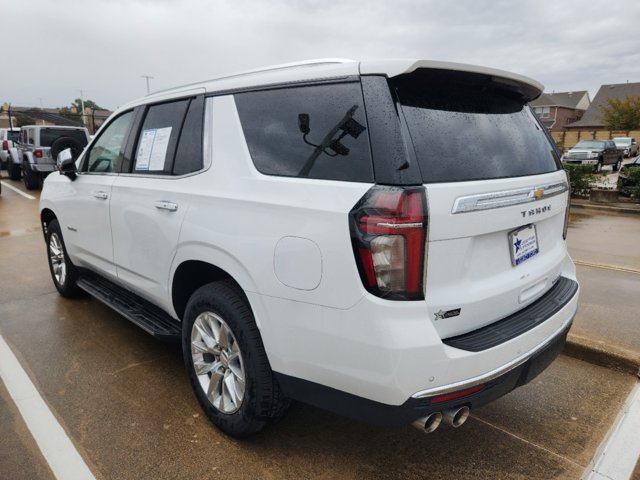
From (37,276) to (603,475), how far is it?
579cm

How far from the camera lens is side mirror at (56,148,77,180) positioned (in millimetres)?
4086

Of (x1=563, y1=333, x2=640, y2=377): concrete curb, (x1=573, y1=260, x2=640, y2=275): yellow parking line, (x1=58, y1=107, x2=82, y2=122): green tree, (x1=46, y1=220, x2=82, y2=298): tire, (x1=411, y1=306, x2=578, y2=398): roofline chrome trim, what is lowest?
(x1=573, y1=260, x2=640, y2=275): yellow parking line

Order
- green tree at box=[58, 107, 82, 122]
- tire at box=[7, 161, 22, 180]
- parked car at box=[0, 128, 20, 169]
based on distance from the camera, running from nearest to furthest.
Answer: tire at box=[7, 161, 22, 180], parked car at box=[0, 128, 20, 169], green tree at box=[58, 107, 82, 122]

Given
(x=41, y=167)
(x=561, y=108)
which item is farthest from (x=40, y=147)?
(x=561, y=108)

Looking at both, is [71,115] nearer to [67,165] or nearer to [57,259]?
[57,259]

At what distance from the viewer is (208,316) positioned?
105 inches

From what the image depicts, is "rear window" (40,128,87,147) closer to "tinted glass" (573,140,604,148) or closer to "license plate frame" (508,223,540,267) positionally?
"license plate frame" (508,223,540,267)

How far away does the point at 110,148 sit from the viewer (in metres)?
3.83

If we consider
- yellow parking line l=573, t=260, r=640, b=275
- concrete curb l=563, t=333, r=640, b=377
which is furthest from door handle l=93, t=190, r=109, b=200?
yellow parking line l=573, t=260, r=640, b=275

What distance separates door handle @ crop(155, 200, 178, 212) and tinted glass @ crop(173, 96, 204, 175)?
0.19m

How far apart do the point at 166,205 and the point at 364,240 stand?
1.47 meters

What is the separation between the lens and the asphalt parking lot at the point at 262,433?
2.47m

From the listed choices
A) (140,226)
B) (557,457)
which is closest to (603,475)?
(557,457)

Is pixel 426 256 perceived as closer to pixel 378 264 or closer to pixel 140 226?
pixel 378 264
